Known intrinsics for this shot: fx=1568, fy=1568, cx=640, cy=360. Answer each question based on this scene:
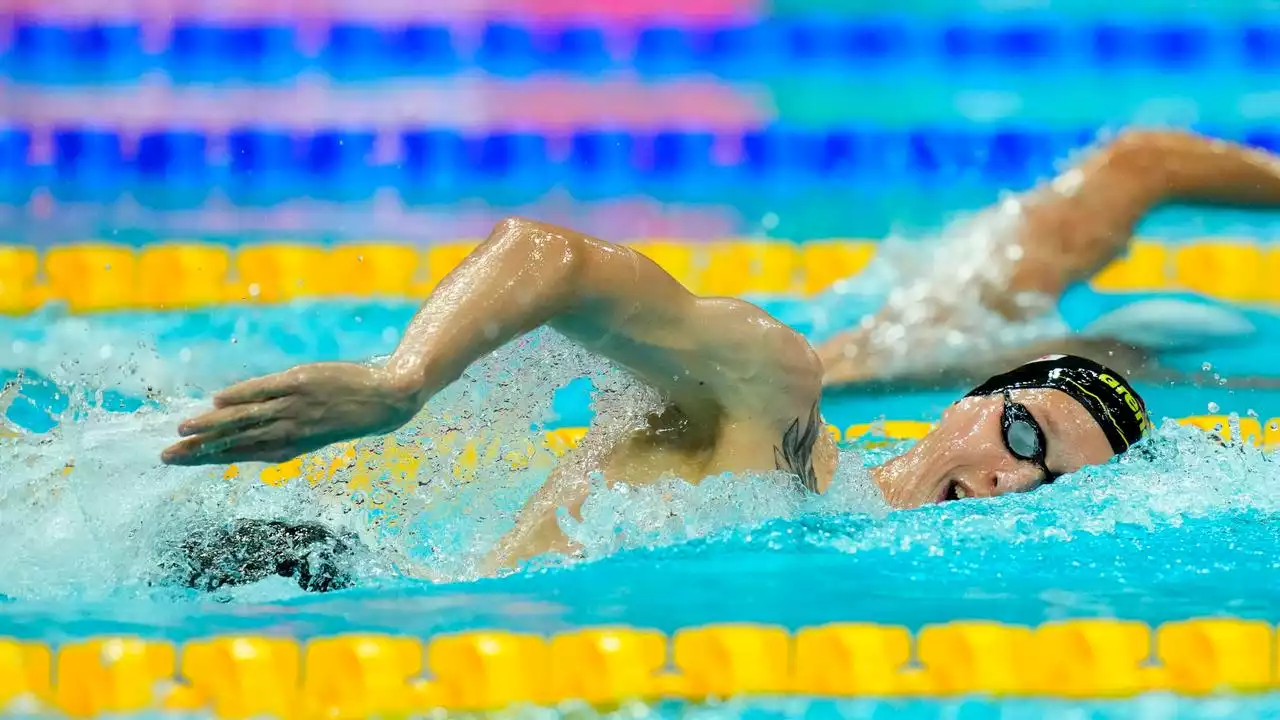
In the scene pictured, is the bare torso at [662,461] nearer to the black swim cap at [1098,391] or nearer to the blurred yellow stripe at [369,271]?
the black swim cap at [1098,391]

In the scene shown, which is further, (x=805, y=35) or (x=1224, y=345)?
(x=805, y=35)

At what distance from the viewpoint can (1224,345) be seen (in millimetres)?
4105

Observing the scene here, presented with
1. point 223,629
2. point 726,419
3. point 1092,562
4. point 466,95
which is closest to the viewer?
point 223,629

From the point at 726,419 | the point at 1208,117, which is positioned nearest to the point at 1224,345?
the point at 1208,117

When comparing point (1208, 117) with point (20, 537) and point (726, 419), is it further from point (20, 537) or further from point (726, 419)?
point (20, 537)

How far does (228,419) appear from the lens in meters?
1.61

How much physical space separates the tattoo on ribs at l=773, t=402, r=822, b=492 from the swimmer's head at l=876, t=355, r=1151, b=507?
0.24 m

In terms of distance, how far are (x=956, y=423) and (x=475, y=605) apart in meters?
0.89

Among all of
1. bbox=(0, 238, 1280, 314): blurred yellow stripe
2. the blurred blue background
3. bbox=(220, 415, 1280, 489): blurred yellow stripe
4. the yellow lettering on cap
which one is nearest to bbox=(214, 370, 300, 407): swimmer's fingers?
bbox=(220, 415, 1280, 489): blurred yellow stripe

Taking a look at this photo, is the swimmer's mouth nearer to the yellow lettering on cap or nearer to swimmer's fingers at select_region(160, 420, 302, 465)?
the yellow lettering on cap

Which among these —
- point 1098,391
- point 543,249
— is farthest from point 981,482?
point 543,249

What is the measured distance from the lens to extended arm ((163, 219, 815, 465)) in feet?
5.38

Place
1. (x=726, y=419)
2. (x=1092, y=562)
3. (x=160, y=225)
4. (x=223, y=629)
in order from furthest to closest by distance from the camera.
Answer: (x=160, y=225) → (x=1092, y=562) → (x=726, y=419) → (x=223, y=629)

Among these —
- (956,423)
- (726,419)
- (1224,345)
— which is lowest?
(726,419)
